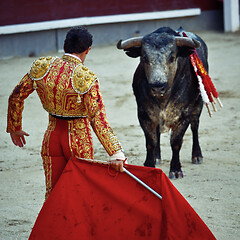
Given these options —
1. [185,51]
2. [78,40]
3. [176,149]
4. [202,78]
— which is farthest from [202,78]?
[78,40]

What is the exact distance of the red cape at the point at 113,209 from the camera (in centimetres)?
246

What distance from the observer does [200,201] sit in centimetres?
348

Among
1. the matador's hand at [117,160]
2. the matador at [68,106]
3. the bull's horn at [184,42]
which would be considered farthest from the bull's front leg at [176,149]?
the matador's hand at [117,160]

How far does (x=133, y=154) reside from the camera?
4.54 meters

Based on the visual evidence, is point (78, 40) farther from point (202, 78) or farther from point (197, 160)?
point (197, 160)

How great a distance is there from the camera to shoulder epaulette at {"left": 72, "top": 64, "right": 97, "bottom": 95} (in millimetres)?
2482

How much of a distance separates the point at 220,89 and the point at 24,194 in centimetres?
366

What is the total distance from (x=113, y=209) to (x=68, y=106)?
49 cm

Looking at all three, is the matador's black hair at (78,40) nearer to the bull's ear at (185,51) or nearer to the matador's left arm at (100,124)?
the matador's left arm at (100,124)

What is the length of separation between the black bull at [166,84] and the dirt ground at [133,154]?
0.95 ft

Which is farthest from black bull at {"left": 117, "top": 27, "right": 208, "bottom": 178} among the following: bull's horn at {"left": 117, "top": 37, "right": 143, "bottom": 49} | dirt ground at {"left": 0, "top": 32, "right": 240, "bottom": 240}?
dirt ground at {"left": 0, "top": 32, "right": 240, "bottom": 240}

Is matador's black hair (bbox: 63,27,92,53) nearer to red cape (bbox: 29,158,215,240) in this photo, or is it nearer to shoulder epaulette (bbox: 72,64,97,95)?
shoulder epaulette (bbox: 72,64,97,95)

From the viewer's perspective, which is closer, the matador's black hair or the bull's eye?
the matador's black hair

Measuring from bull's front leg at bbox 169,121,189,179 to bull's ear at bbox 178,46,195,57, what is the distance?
48cm
